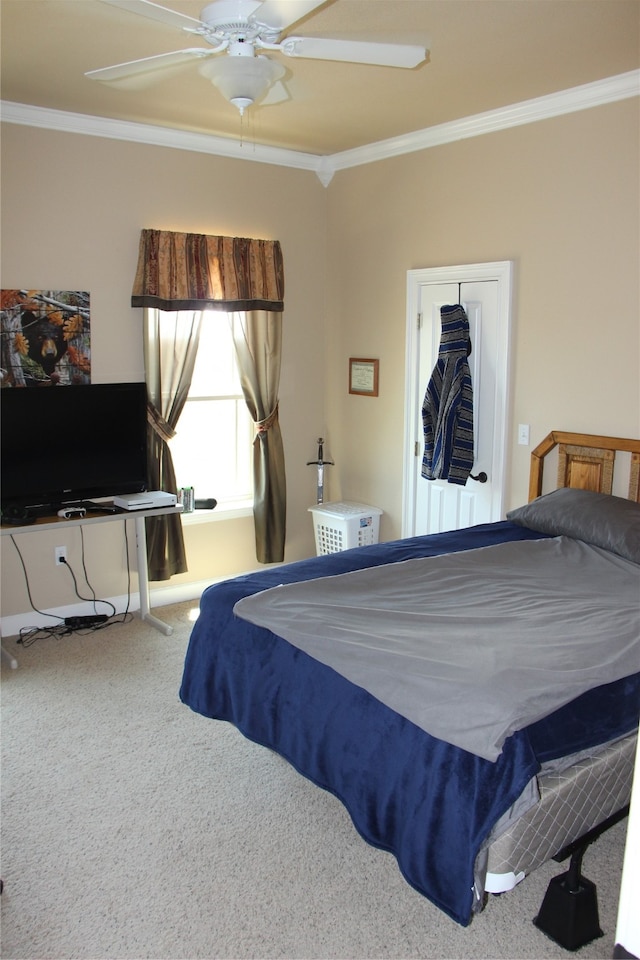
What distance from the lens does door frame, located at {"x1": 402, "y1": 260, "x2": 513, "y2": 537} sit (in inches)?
163

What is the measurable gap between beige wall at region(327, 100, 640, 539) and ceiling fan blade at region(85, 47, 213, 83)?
2031mm

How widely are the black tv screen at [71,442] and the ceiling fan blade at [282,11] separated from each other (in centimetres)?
236

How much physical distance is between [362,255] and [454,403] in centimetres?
140

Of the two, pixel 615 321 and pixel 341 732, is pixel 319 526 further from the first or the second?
pixel 341 732

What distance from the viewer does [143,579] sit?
4.50 metres

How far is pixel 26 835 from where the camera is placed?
2.67m

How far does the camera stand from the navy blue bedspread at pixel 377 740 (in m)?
2.03

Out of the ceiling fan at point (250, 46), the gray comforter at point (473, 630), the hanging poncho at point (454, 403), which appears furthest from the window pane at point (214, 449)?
the ceiling fan at point (250, 46)

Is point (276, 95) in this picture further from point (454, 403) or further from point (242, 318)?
point (454, 403)

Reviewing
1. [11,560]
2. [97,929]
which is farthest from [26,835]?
[11,560]

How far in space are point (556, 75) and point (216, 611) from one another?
279cm

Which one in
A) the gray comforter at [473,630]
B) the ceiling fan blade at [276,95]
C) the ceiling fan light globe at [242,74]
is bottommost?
the gray comforter at [473,630]

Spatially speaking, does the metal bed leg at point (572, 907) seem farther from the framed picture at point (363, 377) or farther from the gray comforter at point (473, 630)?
the framed picture at point (363, 377)

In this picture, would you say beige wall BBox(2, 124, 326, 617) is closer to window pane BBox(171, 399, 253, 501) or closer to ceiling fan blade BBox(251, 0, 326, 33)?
window pane BBox(171, 399, 253, 501)
